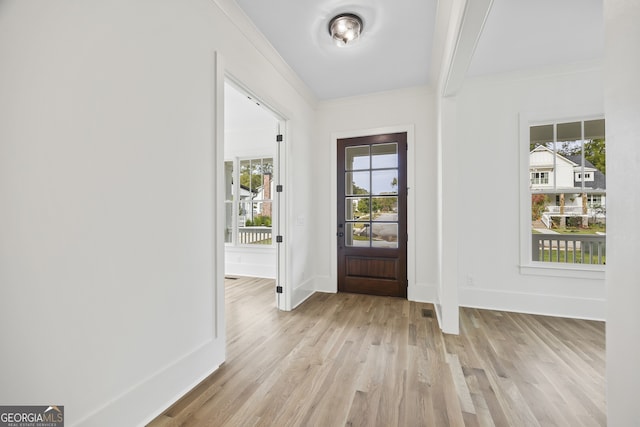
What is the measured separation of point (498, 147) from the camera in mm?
3285

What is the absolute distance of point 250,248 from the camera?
16.6ft

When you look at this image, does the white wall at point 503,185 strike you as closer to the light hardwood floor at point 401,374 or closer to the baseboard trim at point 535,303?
the baseboard trim at point 535,303

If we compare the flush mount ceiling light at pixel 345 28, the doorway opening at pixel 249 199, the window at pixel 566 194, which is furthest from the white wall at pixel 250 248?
the window at pixel 566 194

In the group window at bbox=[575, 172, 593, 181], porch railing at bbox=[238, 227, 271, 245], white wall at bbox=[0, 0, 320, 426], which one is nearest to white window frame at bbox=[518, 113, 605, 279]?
window at bbox=[575, 172, 593, 181]

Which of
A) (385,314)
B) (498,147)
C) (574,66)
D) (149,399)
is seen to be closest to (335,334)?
(385,314)

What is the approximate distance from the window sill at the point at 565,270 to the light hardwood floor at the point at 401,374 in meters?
0.48

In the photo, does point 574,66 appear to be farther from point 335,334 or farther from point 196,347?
point 196,347

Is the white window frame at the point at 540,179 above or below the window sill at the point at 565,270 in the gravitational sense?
above

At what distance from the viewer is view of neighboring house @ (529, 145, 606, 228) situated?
3039mm

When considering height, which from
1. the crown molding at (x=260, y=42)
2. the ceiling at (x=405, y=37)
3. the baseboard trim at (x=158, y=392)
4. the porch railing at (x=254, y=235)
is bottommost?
the baseboard trim at (x=158, y=392)

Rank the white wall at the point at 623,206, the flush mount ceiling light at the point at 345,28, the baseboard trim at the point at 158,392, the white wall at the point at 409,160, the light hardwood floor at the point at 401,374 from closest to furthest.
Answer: the white wall at the point at 623,206
the baseboard trim at the point at 158,392
the light hardwood floor at the point at 401,374
the flush mount ceiling light at the point at 345,28
the white wall at the point at 409,160

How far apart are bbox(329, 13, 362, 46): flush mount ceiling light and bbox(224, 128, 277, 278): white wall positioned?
257 cm

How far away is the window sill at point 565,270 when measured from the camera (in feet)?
9.70

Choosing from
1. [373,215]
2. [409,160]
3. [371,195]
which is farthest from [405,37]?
[373,215]
